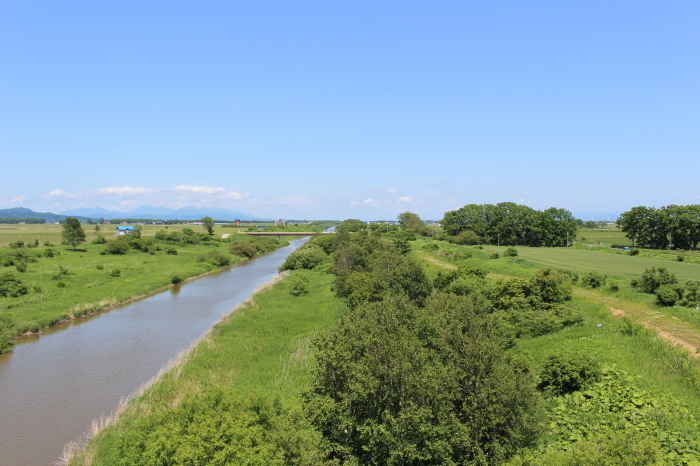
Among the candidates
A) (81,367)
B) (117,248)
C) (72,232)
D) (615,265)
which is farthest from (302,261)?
(72,232)

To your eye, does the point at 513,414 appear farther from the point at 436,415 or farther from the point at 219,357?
the point at 219,357

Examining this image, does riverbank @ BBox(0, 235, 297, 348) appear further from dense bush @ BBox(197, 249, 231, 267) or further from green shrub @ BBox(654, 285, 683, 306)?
green shrub @ BBox(654, 285, 683, 306)

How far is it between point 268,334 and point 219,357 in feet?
17.3

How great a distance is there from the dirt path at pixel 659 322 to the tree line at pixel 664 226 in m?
46.6

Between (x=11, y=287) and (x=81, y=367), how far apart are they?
65.8 feet

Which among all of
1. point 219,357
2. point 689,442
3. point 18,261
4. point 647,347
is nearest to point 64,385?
point 219,357

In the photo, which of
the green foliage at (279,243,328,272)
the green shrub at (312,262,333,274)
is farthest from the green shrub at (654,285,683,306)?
the green foliage at (279,243,328,272)

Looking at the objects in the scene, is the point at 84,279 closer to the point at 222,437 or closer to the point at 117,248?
the point at 117,248

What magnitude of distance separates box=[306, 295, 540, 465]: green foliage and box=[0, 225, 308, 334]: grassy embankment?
89.6 ft

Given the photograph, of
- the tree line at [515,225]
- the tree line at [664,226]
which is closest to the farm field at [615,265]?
the tree line at [664,226]

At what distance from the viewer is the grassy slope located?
33.8 m

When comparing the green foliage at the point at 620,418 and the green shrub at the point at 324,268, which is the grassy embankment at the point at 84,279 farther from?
the green foliage at the point at 620,418

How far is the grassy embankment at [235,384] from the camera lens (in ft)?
35.2

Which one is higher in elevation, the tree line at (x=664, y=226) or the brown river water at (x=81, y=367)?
the tree line at (x=664, y=226)
